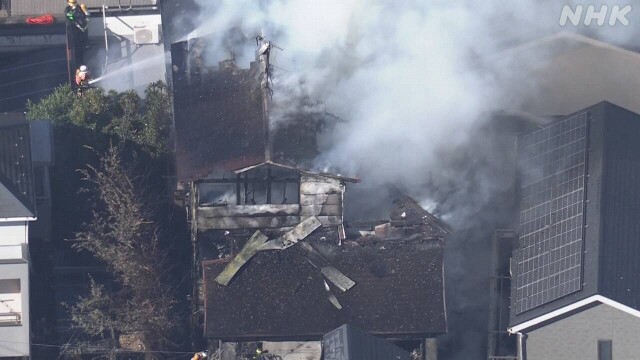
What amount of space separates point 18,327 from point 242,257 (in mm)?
5217

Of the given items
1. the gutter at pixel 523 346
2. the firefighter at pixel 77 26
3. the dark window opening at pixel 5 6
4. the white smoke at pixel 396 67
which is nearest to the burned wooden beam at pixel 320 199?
the white smoke at pixel 396 67

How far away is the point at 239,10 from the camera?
2969cm

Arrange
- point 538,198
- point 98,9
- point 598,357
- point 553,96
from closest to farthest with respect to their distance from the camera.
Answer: point 598,357, point 538,198, point 553,96, point 98,9

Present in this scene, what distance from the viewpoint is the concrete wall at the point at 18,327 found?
1003 inches

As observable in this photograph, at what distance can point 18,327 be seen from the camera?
2559 centimetres

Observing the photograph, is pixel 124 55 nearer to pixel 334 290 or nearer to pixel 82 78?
pixel 82 78

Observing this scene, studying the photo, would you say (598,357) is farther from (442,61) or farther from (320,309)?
(442,61)

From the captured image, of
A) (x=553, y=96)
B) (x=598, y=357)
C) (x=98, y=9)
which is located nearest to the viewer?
(x=598, y=357)

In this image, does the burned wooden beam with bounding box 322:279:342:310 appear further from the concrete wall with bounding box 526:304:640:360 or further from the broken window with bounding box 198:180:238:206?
the concrete wall with bounding box 526:304:640:360

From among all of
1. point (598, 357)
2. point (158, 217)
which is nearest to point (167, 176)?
point (158, 217)

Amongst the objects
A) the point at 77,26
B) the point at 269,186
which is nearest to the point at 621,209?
the point at 269,186

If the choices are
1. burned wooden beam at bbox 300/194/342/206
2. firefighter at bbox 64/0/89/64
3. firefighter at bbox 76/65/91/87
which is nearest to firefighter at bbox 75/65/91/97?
firefighter at bbox 76/65/91/87

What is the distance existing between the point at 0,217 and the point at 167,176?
15.3 ft

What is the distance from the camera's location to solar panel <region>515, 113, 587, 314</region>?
25.2 metres
